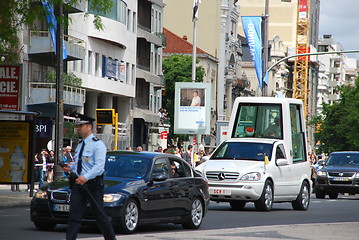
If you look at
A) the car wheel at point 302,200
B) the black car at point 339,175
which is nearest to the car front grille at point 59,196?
the car wheel at point 302,200

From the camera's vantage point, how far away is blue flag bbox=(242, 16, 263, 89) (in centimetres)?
4438

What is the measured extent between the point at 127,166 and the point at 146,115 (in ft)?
164

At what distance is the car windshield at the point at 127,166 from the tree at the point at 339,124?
69740 mm

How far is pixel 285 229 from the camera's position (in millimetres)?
18750

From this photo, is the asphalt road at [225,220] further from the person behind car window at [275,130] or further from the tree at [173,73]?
the tree at [173,73]

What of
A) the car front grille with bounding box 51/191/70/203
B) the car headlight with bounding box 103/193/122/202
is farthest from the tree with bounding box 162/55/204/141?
the car headlight with bounding box 103/193/122/202

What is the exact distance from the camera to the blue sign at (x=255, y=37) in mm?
44375

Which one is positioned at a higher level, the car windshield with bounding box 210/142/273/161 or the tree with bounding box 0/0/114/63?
the tree with bounding box 0/0/114/63

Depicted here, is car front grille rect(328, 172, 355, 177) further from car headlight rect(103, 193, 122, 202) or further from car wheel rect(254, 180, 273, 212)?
car headlight rect(103, 193, 122, 202)

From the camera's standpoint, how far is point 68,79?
48.5m

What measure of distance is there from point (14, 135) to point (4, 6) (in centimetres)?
531

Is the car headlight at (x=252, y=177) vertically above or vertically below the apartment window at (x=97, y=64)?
below

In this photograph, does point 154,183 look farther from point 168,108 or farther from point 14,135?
point 168,108

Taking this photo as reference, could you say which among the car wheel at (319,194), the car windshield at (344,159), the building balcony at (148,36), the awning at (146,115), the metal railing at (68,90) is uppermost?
the building balcony at (148,36)
